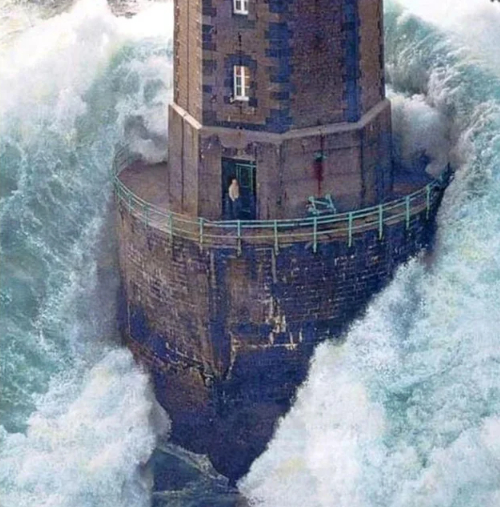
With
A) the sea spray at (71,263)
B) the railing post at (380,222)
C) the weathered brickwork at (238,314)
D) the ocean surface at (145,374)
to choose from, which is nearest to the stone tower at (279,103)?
the railing post at (380,222)

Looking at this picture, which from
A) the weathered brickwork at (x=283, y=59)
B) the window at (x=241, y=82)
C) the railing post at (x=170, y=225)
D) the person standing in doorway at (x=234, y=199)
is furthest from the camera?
the railing post at (x=170, y=225)

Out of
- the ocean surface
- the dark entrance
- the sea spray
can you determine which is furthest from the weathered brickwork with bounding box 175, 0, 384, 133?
the sea spray

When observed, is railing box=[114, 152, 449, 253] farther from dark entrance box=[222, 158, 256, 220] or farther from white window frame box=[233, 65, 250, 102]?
white window frame box=[233, 65, 250, 102]

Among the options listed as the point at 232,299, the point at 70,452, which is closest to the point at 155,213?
the point at 232,299

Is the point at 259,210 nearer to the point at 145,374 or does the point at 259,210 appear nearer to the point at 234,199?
the point at 234,199

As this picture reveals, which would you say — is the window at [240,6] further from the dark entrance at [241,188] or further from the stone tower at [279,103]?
the dark entrance at [241,188]

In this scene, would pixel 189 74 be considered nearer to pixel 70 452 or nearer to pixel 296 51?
pixel 296 51

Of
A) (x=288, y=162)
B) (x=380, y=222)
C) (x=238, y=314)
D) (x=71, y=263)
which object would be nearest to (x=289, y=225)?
(x=288, y=162)
